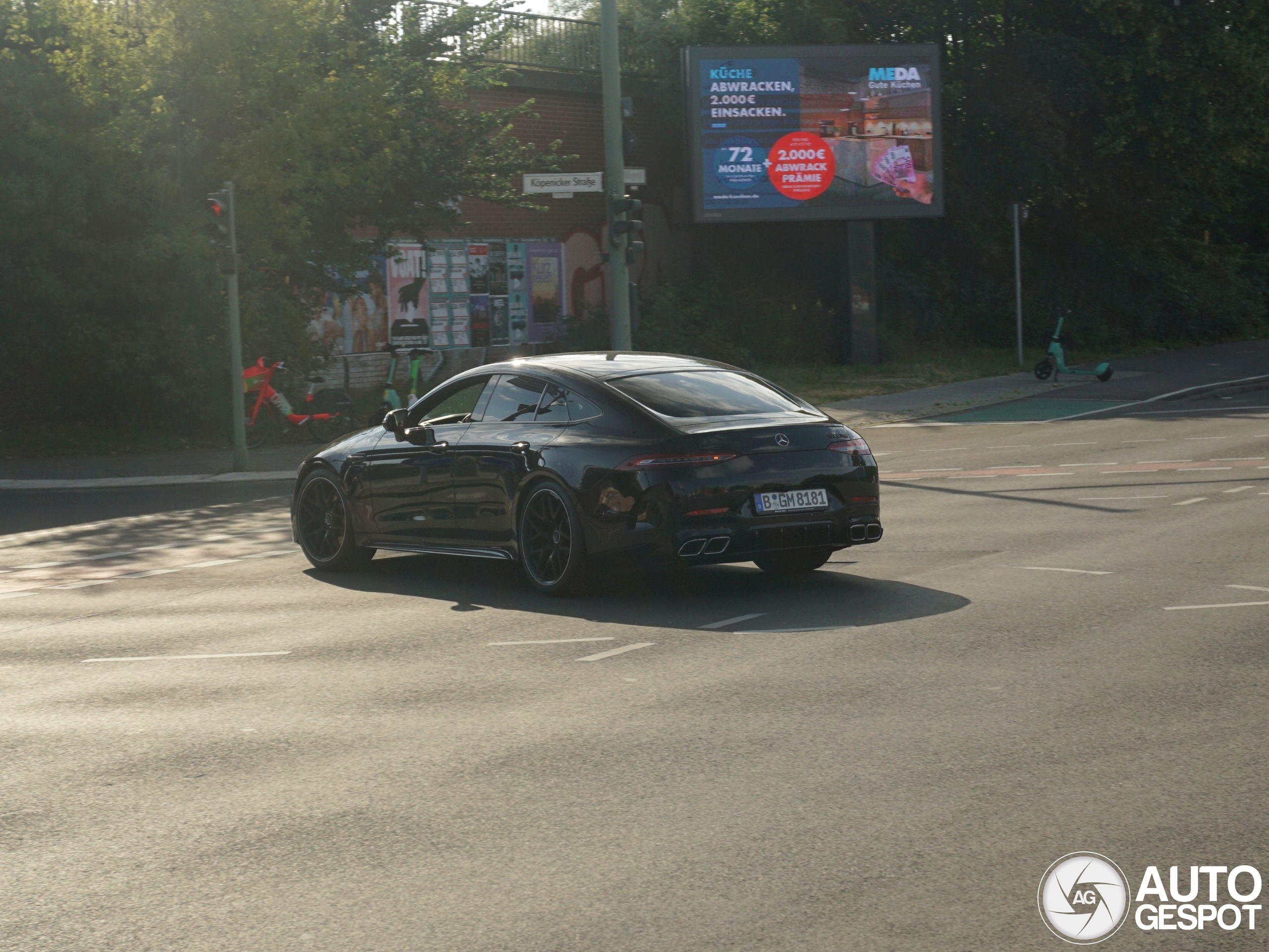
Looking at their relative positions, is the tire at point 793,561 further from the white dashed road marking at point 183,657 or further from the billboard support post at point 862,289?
the billboard support post at point 862,289

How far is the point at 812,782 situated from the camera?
554cm

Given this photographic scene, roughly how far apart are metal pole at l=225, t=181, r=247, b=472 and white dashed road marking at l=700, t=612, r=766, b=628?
12219mm

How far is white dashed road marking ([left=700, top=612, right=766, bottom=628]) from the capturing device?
8.78m

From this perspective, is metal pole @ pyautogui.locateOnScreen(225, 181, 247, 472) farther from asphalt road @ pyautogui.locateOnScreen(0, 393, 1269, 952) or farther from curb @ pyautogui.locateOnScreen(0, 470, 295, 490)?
asphalt road @ pyautogui.locateOnScreen(0, 393, 1269, 952)

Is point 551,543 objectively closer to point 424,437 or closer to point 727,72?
point 424,437

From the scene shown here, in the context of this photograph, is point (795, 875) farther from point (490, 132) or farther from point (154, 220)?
point (490, 132)

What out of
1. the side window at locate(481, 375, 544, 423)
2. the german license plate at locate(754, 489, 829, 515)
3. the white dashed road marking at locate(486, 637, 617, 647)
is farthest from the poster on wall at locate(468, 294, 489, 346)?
the white dashed road marking at locate(486, 637, 617, 647)

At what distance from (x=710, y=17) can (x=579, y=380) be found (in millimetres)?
31123

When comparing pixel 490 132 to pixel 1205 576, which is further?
pixel 490 132

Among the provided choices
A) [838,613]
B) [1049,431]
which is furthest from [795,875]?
[1049,431]

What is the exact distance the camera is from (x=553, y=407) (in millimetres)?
10156

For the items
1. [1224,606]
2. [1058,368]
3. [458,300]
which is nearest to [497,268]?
[458,300]

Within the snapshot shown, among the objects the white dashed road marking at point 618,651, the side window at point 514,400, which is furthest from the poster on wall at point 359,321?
the white dashed road marking at point 618,651
